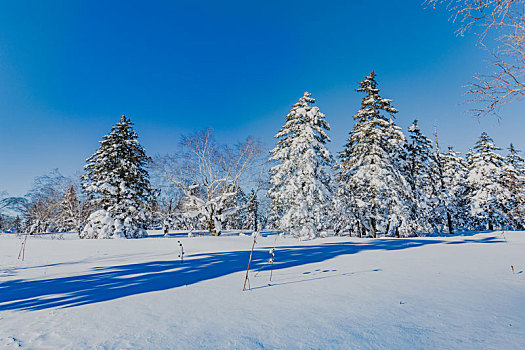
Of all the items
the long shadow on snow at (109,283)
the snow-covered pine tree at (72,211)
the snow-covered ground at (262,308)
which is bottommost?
the long shadow on snow at (109,283)

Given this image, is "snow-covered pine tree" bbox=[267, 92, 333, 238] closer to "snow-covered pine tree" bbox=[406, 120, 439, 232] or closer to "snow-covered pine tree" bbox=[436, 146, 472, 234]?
"snow-covered pine tree" bbox=[406, 120, 439, 232]

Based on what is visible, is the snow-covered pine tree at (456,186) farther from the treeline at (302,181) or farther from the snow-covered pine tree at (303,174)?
the snow-covered pine tree at (303,174)

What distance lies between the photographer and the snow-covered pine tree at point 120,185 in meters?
18.0

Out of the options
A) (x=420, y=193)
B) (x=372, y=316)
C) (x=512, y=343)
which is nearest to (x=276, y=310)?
(x=372, y=316)

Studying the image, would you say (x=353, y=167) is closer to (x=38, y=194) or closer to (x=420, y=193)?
(x=420, y=193)

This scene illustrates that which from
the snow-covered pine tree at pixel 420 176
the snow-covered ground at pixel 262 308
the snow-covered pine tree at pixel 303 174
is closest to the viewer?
the snow-covered ground at pixel 262 308

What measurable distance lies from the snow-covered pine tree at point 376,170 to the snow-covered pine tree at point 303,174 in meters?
2.76

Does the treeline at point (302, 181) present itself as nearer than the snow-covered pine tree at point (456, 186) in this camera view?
Yes

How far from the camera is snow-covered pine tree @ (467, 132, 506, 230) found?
26234 millimetres

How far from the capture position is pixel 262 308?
3.08 metres

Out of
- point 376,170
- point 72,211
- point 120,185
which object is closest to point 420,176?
point 376,170

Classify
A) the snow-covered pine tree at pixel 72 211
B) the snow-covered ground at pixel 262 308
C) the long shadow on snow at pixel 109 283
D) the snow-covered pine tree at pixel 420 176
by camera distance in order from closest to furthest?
the snow-covered ground at pixel 262 308, the long shadow on snow at pixel 109 283, the snow-covered pine tree at pixel 420 176, the snow-covered pine tree at pixel 72 211

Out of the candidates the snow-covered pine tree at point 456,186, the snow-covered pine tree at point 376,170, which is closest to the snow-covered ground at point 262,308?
the snow-covered pine tree at point 376,170

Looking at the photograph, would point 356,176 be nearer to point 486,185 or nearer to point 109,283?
point 109,283
